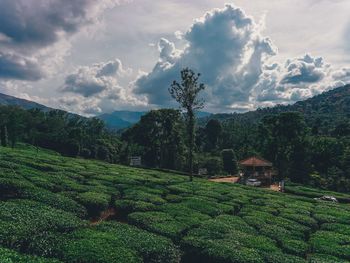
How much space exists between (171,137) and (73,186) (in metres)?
54.4

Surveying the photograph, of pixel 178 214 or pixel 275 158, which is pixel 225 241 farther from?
pixel 275 158

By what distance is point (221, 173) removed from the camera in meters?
79.7

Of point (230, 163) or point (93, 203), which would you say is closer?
point (93, 203)

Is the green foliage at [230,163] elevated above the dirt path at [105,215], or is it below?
above

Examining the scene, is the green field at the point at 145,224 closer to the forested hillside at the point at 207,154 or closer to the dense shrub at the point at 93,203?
the dense shrub at the point at 93,203

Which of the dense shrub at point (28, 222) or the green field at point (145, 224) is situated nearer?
the dense shrub at point (28, 222)

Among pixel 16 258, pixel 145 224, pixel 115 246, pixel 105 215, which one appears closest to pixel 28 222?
pixel 16 258

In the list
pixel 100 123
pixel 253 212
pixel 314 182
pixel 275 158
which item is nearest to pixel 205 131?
pixel 100 123

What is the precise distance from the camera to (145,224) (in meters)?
24.9

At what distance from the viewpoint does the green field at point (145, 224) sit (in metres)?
18.7

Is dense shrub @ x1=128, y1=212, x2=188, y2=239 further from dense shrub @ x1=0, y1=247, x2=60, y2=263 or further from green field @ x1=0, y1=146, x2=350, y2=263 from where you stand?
dense shrub @ x1=0, y1=247, x2=60, y2=263

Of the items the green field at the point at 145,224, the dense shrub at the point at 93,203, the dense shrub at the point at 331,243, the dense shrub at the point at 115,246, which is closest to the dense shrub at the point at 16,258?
the green field at the point at 145,224

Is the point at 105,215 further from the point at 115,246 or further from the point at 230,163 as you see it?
the point at 230,163

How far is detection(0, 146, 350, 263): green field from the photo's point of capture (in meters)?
18.7
